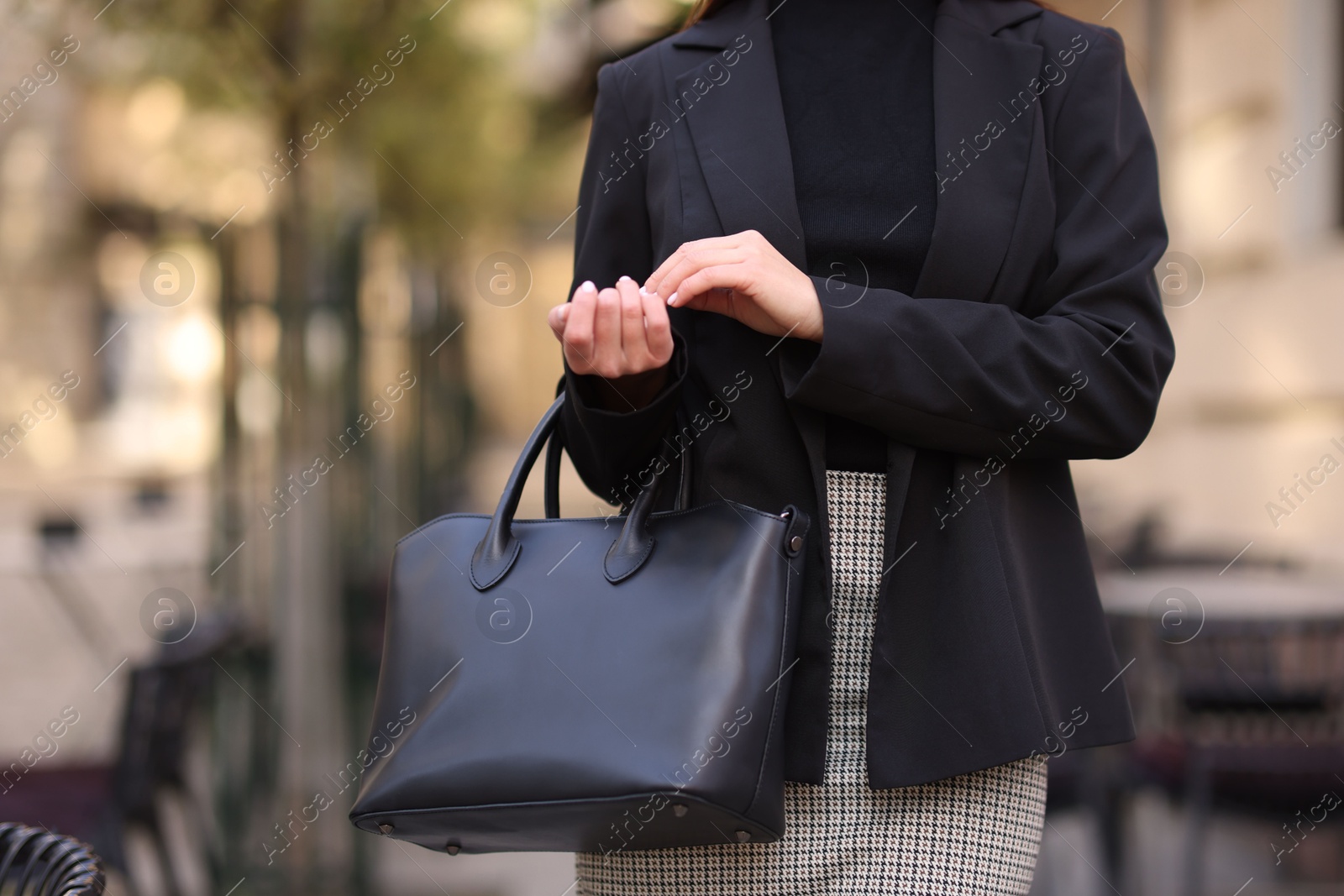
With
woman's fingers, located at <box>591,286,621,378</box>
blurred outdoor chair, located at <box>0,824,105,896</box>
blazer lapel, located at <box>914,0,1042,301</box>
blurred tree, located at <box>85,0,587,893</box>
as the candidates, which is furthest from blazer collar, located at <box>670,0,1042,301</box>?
blurred tree, located at <box>85,0,587,893</box>

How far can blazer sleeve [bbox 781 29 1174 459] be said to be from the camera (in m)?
1.24

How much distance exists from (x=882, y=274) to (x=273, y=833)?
3.88 metres

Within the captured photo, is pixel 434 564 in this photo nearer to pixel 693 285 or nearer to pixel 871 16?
pixel 693 285

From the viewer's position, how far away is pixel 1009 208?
52.7 inches

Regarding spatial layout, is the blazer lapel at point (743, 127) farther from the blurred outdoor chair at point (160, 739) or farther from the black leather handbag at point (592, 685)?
the blurred outdoor chair at point (160, 739)

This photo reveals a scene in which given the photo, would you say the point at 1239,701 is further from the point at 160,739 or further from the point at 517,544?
the point at 517,544

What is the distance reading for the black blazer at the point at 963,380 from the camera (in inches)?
49.4

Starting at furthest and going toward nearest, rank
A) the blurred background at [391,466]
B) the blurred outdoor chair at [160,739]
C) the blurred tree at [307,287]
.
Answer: the blurred tree at [307,287] → the blurred background at [391,466] → the blurred outdoor chair at [160,739]

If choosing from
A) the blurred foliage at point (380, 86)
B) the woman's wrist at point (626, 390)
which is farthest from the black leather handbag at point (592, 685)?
the blurred foliage at point (380, 86)

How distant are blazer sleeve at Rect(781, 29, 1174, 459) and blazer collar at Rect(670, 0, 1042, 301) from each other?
0.06 metres

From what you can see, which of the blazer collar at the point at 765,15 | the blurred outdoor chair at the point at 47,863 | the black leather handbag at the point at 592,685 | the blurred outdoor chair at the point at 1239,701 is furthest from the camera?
the blurred outdoor chair at the point at 1239,701

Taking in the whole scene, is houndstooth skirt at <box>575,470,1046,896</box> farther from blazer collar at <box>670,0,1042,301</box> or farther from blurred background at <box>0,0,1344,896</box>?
blurred background at <box>0,0,1344,896</box>

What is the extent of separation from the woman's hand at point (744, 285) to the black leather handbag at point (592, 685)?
0.57 ft

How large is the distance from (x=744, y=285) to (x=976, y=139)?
359 millimetres
